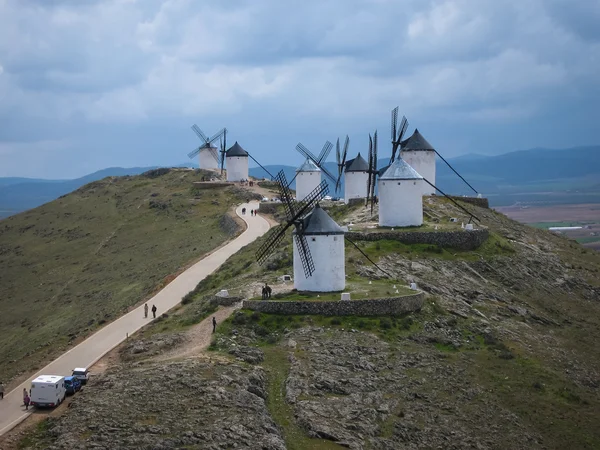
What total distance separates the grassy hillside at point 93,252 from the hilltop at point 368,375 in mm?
8775

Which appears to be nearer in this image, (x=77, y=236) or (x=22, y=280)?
(x=22, y=280)

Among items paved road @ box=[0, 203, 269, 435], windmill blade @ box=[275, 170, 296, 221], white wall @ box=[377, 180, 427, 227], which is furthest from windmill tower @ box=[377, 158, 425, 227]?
paved road @ box=[0, 203, 269, 435]

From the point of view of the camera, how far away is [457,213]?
6638cm

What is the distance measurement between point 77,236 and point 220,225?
19.2 metres

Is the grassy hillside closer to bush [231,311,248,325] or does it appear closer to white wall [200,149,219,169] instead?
white wall [200,149,219,169]

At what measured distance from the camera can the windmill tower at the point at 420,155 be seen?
229 ft

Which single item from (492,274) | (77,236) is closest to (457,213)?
(492,274)

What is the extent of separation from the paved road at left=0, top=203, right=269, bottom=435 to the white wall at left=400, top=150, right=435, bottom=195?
40.3 feet

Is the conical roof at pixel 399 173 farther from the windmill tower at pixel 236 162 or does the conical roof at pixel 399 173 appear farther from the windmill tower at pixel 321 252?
the windmill tower at pixel 236 162

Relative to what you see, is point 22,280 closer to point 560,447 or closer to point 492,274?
point 492,274

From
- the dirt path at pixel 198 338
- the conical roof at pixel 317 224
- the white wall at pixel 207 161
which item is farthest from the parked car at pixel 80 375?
the white wall at pixel 207 161

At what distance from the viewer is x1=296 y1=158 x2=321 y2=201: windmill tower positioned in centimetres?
7875

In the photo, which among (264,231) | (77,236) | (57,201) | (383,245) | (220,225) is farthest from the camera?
(57,201)

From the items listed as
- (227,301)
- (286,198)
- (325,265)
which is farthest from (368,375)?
(286,198)
